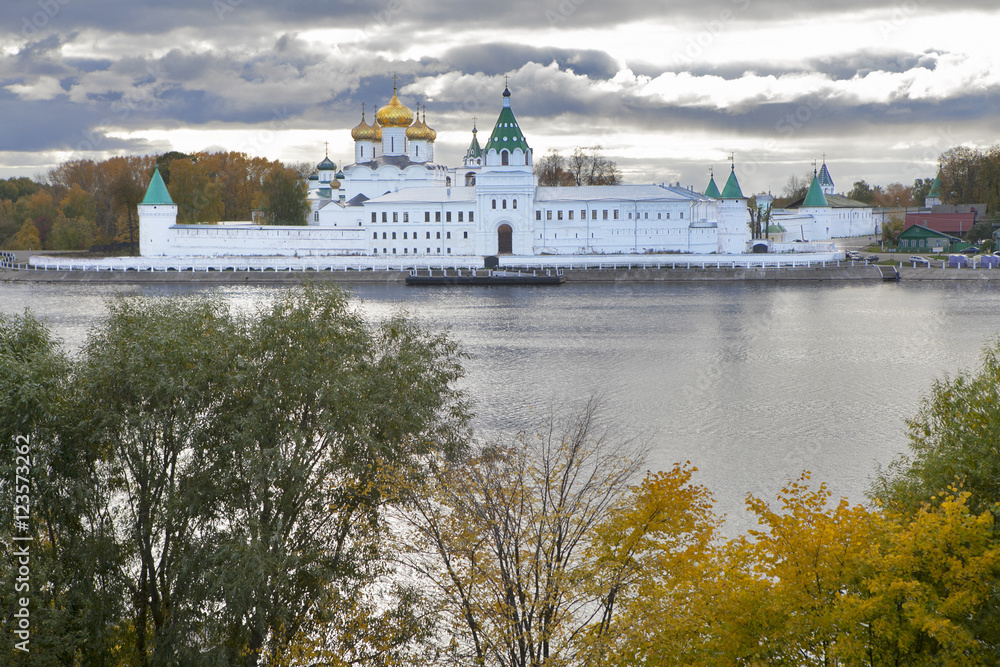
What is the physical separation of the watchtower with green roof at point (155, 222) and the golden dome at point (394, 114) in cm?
1572

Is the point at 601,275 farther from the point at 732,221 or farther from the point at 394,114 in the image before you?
the point at 394,114

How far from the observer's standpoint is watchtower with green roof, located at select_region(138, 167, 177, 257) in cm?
5325

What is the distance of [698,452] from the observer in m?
14.8

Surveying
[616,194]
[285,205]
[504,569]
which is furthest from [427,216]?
[504,569]

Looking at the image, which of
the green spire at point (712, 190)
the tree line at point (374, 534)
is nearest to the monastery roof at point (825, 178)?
the green spire at point (712, 190)

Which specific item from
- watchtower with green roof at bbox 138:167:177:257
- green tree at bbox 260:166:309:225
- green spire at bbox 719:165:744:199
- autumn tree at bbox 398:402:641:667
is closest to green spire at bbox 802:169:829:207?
green spire at bbox 719:165:744:199

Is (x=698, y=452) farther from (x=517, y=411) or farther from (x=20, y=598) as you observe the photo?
(x=20, y=598)

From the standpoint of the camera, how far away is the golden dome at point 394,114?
62312 millimetres

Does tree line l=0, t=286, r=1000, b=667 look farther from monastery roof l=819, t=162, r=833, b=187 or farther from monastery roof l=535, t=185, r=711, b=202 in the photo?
monastery roof l=819, t=162, r=833, b=187

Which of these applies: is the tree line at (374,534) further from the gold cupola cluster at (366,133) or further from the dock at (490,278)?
the gold cupola cluster at (366,133)

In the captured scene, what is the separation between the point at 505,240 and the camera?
→ 54.7 m

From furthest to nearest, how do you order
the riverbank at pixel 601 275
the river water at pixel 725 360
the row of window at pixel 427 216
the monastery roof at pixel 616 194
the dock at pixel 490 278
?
the row of window at pixel 427 216 < the monastery roof at pixel 616 194 < the dock at pixel 490 278 < the riverbank at pixel 601 275 < the river water at pixel 725 360

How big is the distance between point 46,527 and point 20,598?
1.21 meters

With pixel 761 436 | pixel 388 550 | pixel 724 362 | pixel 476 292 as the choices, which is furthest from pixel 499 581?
pixel 476 292
